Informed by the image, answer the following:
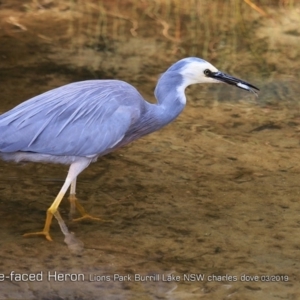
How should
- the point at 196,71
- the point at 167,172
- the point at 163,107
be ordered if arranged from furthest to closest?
the point at 167,172
the point at 163,107
the point at 196,71

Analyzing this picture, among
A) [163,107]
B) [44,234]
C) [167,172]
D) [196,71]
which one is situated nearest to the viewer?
[44,234]

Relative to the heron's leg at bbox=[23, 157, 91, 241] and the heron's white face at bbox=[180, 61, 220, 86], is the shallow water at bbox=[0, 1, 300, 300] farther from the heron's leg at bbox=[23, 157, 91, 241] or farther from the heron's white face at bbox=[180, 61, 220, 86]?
the heron's white face at bbox=[180, 61, 220, 86]

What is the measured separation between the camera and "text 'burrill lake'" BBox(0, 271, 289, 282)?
4.37 metres

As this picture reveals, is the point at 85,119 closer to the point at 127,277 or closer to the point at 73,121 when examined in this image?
the point at 73,121

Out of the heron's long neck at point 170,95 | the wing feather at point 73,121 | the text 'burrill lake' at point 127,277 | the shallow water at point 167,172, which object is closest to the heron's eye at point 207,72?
the heron's long neck at point 170,95

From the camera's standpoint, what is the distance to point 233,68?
25.2 ft

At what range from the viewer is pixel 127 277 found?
4.46 meters

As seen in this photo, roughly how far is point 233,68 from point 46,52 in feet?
6.08

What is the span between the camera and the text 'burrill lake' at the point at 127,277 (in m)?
4.37

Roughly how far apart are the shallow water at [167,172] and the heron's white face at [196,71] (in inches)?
33.2

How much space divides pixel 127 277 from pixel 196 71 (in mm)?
1484

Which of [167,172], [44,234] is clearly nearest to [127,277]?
[44,234]

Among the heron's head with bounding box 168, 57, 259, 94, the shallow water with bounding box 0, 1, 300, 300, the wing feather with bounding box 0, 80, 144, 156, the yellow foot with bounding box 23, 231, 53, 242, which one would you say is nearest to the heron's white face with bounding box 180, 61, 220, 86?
the heron's head with bounding box 168, 57, 259, 94

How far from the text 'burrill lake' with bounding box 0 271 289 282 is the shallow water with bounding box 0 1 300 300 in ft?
0.04
